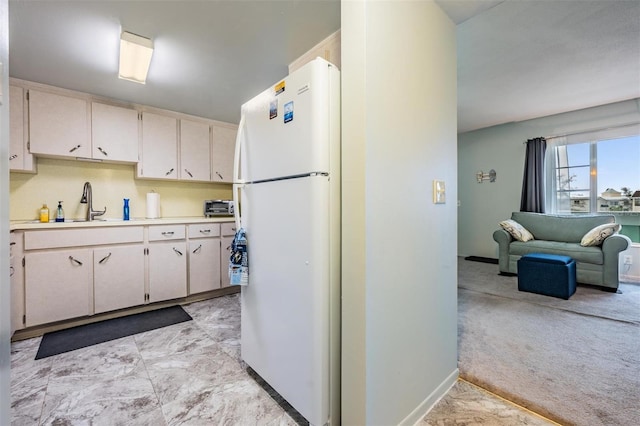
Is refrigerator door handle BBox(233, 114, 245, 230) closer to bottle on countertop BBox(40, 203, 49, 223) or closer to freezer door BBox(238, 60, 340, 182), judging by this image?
freezer door BBox(238, 60, 340, 182)

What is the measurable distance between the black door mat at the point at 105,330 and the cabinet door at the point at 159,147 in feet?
5.12

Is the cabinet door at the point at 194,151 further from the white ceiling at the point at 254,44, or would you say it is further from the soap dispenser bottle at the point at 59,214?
the soap dispenser bottle at the point at 59,214

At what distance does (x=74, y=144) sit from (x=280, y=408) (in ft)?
10.1

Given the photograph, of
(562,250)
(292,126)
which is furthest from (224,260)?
(562,250)

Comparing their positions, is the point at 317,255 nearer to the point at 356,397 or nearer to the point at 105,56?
the point at 356,397

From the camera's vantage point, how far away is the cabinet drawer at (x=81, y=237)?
2334mm

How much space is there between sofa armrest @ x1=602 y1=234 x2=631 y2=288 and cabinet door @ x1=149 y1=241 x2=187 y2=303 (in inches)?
196

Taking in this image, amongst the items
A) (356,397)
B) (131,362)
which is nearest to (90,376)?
(131,362)

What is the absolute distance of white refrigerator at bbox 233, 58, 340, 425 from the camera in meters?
1.25

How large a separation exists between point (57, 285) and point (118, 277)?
0.44 m

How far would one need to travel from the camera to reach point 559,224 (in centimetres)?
397

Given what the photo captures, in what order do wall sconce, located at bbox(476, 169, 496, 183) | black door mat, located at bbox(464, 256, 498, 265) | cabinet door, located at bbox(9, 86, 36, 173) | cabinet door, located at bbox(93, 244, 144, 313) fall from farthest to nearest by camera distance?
wall sconce, located at bbox(476, 169, 496, 183) → black door mat, located at bbox(464, 256, 498, 265) → cabinet door, located at bbox(93, 244, 144, 313) → cabinet door, located at bbox(9, 86, 36, 173)

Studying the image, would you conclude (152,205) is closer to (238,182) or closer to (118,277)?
(118,277)

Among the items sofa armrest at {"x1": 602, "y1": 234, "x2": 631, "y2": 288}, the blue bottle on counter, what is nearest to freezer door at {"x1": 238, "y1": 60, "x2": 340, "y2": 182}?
the blue bottle on counter
